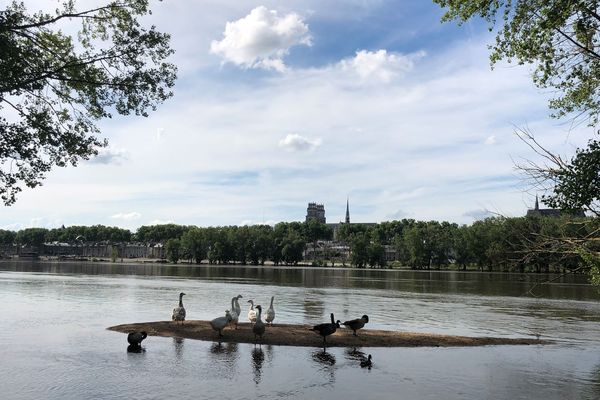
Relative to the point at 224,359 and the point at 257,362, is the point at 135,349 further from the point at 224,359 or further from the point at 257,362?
the point at 257,362

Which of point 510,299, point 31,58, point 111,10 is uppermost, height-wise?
point 111,10

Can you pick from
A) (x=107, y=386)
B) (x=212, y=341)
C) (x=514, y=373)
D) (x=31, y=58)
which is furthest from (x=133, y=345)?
(x=514, y=373)

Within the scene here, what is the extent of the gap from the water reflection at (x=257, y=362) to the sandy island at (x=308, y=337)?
5.25 feet

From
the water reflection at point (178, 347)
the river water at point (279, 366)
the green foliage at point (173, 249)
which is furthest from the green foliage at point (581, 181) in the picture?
the green foliage at point (173, 249)

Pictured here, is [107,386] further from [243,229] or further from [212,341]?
[243,229]

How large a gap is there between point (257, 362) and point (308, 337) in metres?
4.51

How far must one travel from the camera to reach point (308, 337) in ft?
67.2

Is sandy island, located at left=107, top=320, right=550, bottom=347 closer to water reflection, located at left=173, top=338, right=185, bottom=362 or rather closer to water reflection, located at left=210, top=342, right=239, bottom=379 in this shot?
water reflection, located at left=173, top=338, right=185, bottom=362

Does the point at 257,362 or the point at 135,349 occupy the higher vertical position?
the point at 135,349

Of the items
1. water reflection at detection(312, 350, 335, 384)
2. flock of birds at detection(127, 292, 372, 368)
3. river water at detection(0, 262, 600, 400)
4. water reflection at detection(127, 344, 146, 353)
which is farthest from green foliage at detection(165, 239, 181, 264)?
water reflection at detection(312, 350, 335, 384)

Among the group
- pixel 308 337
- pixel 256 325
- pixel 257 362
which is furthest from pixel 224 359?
pixel 308 337

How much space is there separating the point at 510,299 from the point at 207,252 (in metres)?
155

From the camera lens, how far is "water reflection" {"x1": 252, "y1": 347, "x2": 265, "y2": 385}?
14.4m

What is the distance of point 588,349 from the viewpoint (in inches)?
808
